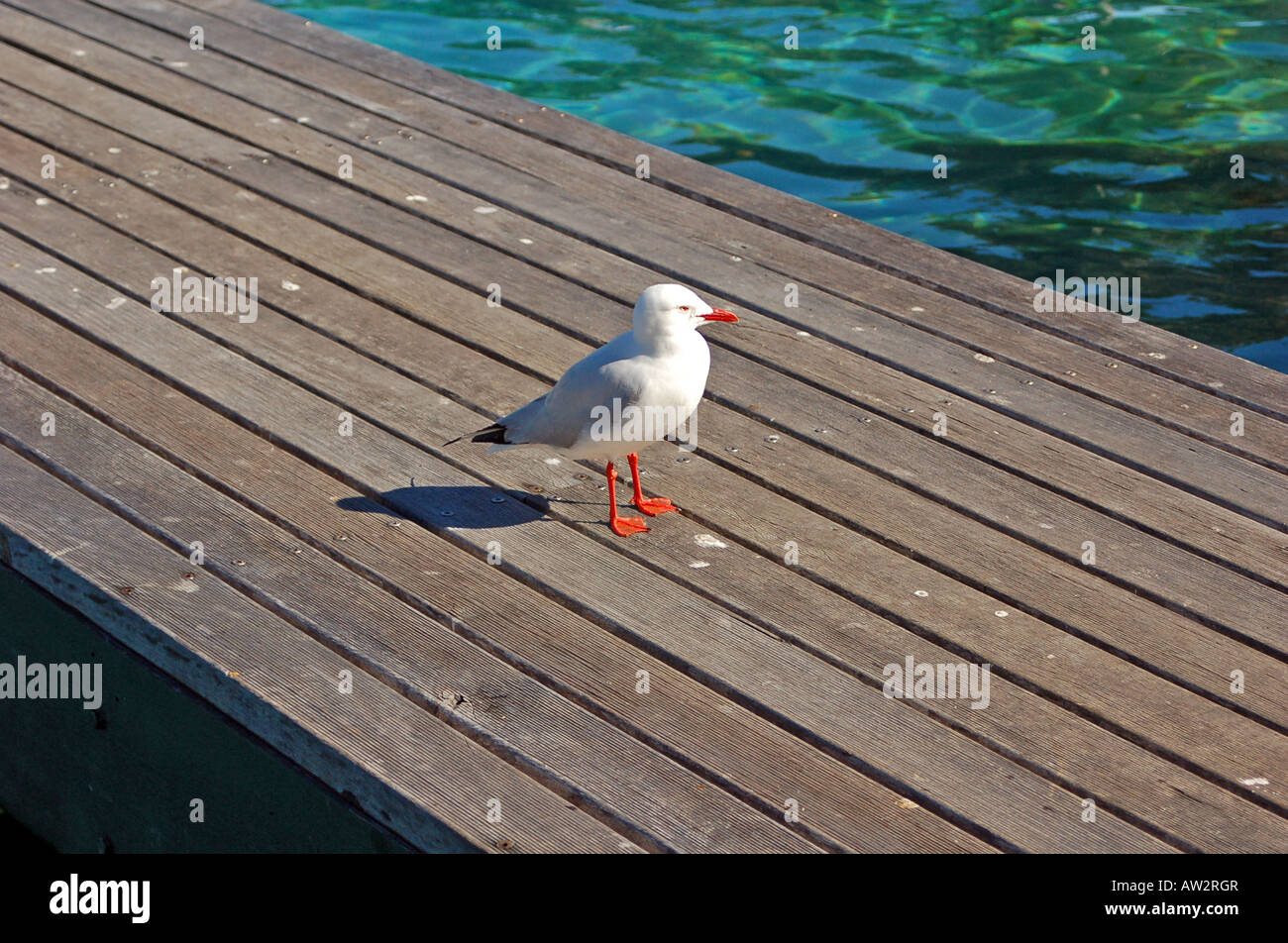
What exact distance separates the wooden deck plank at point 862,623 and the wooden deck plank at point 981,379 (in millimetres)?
387

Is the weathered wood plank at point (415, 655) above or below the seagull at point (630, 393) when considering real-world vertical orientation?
below

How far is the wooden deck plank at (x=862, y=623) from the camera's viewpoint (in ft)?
7.70

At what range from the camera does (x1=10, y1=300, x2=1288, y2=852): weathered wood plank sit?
2305 millimetres

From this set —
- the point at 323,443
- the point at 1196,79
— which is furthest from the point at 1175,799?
the point at 1196,79

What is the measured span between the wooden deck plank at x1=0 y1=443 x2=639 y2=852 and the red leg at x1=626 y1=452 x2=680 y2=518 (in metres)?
0.74

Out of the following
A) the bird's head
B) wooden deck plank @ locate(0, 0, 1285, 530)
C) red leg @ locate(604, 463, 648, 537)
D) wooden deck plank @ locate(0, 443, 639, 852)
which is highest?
the bird's head

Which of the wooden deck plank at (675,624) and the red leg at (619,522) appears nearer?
the wooden deck plank at (675,624)

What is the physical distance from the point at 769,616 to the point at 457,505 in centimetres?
72

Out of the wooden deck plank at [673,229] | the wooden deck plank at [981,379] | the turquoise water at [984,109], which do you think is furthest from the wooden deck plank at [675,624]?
the turquoise water at [984,109]

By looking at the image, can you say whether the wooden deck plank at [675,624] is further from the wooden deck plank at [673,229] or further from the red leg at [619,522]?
the wooden deck plank at [673,229]

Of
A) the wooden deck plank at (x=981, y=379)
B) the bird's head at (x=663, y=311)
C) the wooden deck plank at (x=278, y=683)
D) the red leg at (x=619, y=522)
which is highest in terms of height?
the bird's head at (x=663, y=311)

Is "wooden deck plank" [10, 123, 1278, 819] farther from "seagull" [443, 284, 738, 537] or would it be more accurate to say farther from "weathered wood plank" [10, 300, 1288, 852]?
"seagull" [443, 284, 738, 537]

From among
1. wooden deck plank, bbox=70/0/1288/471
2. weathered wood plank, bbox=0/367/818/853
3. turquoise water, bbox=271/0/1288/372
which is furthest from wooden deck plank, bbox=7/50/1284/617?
turquoise water, bbox=271/0/1288/372

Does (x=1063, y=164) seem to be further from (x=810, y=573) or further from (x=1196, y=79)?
(x=810, y=573)
